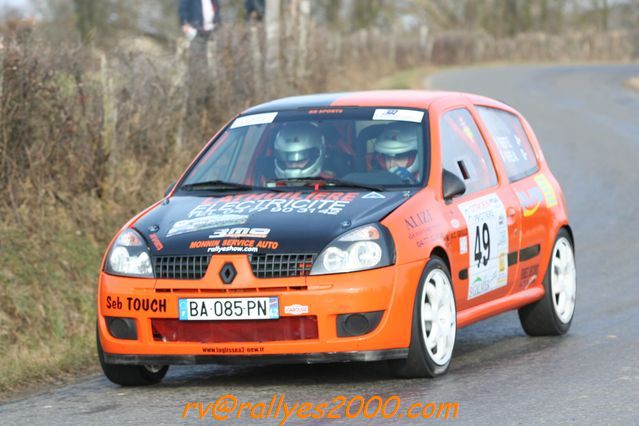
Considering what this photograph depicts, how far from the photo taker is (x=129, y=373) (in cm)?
755

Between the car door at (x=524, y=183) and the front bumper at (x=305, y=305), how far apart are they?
1831 millimetres

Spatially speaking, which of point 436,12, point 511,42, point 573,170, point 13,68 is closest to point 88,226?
point 13,68

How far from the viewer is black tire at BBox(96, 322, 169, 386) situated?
7.52 metres

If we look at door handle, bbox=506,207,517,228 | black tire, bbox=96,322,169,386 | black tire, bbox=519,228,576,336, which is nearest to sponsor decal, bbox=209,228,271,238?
black tire, bbox=96,322,169,386

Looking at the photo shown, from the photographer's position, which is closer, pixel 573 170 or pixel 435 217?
pixel 435 217

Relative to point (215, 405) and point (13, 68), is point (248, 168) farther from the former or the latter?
point (13, 68)

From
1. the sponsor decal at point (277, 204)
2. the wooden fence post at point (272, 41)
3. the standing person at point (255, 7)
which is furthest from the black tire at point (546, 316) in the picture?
the standing person at point (255, 7)

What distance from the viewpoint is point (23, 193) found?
36.7 feet

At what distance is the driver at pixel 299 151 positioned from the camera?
819cm

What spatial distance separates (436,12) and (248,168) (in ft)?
206

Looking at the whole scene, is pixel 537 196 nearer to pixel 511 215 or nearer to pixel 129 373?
pixel 511 215

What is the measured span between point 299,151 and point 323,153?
174 mm

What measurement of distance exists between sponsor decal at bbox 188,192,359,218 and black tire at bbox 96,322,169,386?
2.90 ft

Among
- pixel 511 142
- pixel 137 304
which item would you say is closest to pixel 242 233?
pixel 137 304
